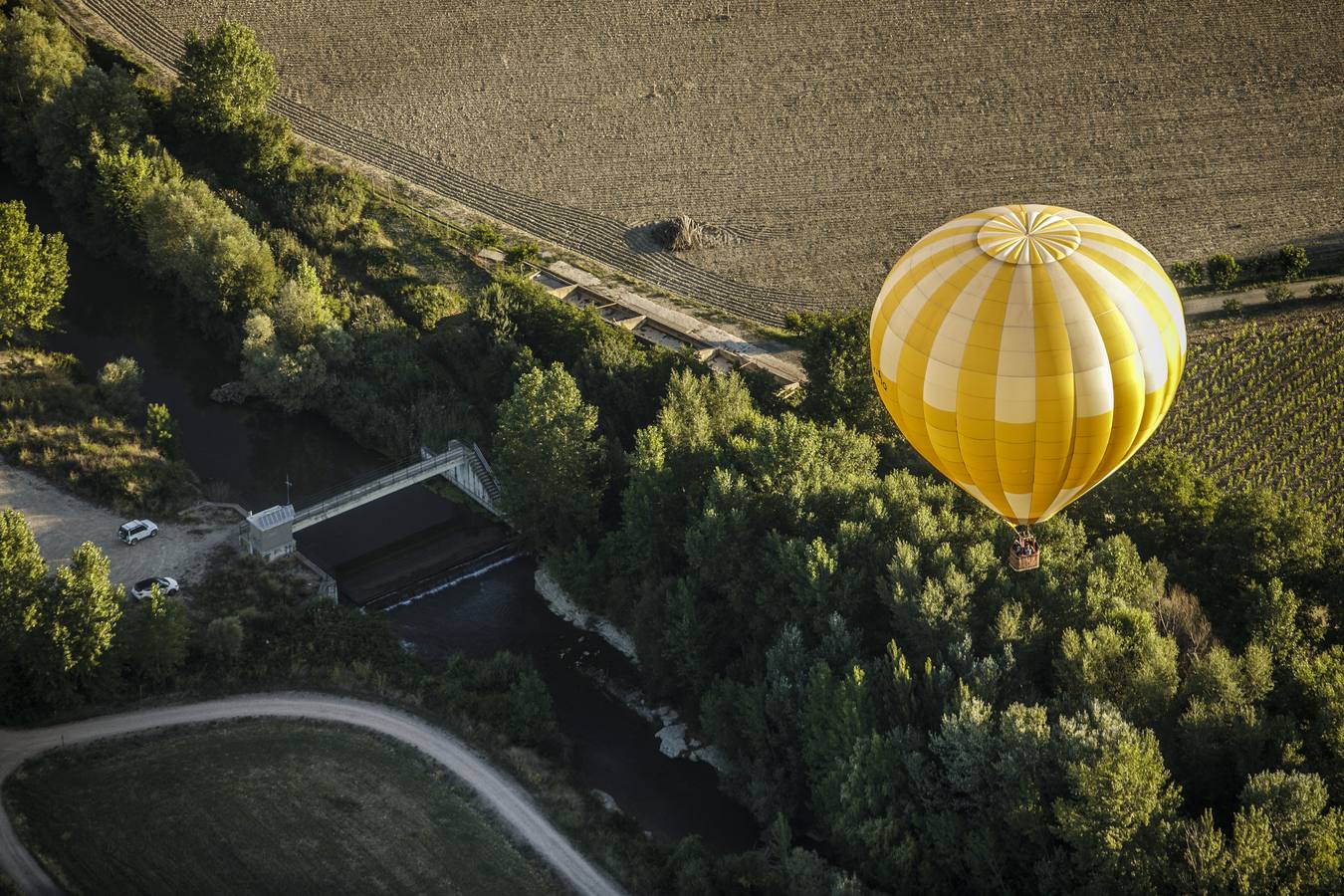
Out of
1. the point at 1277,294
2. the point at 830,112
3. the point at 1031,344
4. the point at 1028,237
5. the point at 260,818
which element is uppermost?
the point at 830,112

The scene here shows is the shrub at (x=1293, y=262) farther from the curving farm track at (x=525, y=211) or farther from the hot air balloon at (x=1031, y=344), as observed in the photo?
the hot air balloon at (x=1031, y=344)

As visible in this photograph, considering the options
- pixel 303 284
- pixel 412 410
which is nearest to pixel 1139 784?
pixel 412 410

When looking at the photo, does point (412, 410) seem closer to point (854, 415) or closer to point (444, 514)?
point (444, 514)

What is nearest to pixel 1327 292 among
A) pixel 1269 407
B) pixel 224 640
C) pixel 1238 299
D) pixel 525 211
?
pixel 1238 299

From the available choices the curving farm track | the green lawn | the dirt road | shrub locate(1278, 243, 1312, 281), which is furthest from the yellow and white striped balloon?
shrub locate(1278, 243, 1312, 281)

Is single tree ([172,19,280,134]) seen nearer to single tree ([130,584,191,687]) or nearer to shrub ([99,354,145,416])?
shrub ([99,354,145,416])

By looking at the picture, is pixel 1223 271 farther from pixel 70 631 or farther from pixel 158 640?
pixel 70 631

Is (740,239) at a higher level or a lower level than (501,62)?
lower
